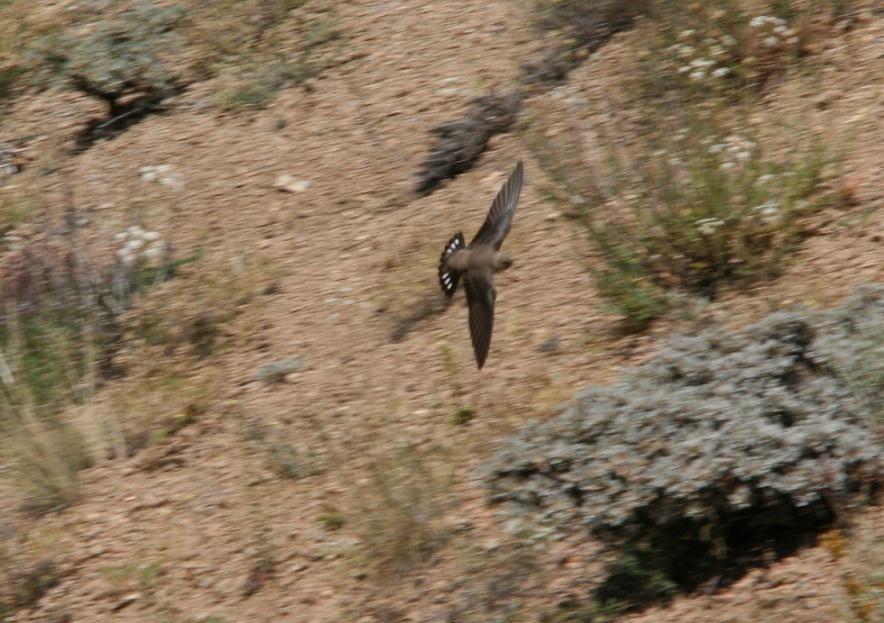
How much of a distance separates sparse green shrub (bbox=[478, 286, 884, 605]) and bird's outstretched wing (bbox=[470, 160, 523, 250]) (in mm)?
1141

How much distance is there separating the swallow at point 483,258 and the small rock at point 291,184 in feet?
4.57

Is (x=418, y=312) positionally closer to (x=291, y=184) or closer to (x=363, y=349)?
(x=363, y=349)

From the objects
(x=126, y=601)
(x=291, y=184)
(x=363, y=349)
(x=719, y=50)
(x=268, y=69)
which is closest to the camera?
(x=126, y=601)

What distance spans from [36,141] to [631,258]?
163 inches

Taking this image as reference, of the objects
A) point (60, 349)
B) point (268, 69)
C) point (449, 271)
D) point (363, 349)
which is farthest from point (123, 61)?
point (449, 271)

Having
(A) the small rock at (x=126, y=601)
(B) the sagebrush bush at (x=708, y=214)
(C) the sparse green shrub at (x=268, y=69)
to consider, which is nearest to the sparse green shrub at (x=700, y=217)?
(B) the sagebrush bush at (x=708, y=214)

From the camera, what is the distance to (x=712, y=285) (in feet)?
18.6

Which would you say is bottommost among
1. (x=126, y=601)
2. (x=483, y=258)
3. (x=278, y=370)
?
(x=126, y=601)

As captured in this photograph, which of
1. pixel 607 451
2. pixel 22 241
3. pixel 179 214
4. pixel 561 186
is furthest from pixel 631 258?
pixel 22 241

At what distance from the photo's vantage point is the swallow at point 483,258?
5.68 metres

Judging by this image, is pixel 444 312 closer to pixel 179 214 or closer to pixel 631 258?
pixel 631 258

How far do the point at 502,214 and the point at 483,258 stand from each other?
0.70 ft

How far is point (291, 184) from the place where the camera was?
7344mm

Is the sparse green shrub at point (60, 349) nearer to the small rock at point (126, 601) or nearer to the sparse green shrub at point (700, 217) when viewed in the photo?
the small rock at point (126, 601)
